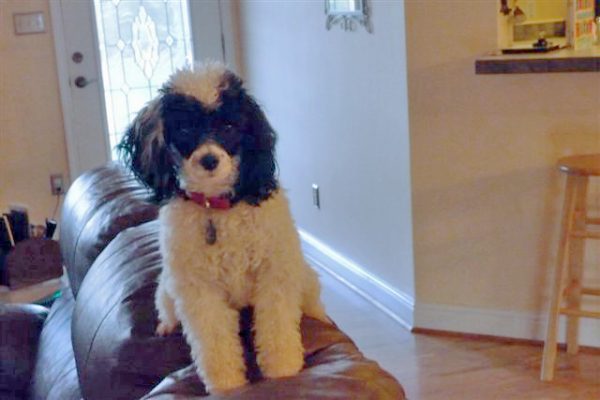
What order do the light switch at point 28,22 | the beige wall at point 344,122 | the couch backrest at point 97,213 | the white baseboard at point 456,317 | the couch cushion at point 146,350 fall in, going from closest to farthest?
1. the couch cushion at point 146,350
2. the couch backrest at point 97,213
3. the white baseboard at point 456,317
4. the beige wall at point 344,122
5. the light switch at point 28,22

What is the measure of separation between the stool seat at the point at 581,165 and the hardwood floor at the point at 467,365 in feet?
2.44

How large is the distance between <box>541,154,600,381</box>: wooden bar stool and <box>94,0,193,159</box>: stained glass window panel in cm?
271

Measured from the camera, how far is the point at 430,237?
350 cm

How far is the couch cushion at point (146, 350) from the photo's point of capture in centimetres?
125

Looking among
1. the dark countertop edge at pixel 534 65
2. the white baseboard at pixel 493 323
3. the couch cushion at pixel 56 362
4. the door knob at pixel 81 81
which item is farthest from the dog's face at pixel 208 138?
the door knob at pixel 81 81

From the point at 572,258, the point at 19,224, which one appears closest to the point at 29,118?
the point at 19,224

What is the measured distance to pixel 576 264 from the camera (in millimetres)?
3172

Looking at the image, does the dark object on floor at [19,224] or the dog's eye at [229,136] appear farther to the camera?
the dark object on floor at [19,224]

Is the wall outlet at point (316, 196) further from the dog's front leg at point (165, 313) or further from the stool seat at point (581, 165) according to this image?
the dog's front leg at point (165, 313)

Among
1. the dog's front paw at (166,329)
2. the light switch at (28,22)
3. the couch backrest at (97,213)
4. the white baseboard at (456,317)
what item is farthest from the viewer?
the light switch at (28,22)

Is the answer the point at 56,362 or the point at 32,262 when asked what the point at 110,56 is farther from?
the point at 56,362

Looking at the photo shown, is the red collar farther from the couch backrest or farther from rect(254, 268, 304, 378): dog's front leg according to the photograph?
the couch backrest

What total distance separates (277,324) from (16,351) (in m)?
1.09

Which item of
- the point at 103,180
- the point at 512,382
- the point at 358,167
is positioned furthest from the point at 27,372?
the point at 358,167
